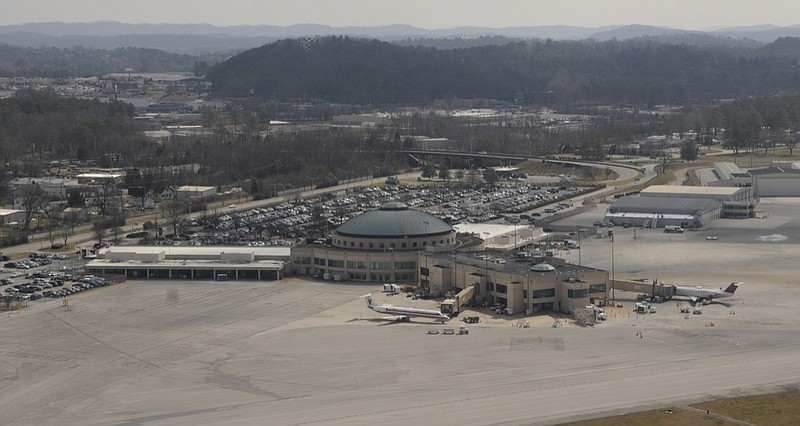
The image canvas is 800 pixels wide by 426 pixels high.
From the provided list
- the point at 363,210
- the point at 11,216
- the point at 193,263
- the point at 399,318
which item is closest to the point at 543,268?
the point at 399,318

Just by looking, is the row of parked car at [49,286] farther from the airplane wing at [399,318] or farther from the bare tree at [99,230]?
the airplane wing at [399,318]

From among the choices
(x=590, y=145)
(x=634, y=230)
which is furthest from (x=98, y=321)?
(x=590, y=145)

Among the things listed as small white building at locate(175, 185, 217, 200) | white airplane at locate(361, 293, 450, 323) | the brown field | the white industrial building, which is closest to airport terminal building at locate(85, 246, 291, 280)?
white airplane at locate(361, 293, 450, 323)

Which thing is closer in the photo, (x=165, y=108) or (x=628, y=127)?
(x=628, y=127)

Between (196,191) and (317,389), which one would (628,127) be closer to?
(196,191)

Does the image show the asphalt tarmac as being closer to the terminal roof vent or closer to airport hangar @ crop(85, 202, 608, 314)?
airport hangar @ crop(85, 202, 608, 314)

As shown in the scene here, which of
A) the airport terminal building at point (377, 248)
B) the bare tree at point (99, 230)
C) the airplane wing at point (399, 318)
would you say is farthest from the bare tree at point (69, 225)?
the airplane wing at point (399, 318)

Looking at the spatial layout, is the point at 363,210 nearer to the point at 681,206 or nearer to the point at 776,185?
the point at 681,206
